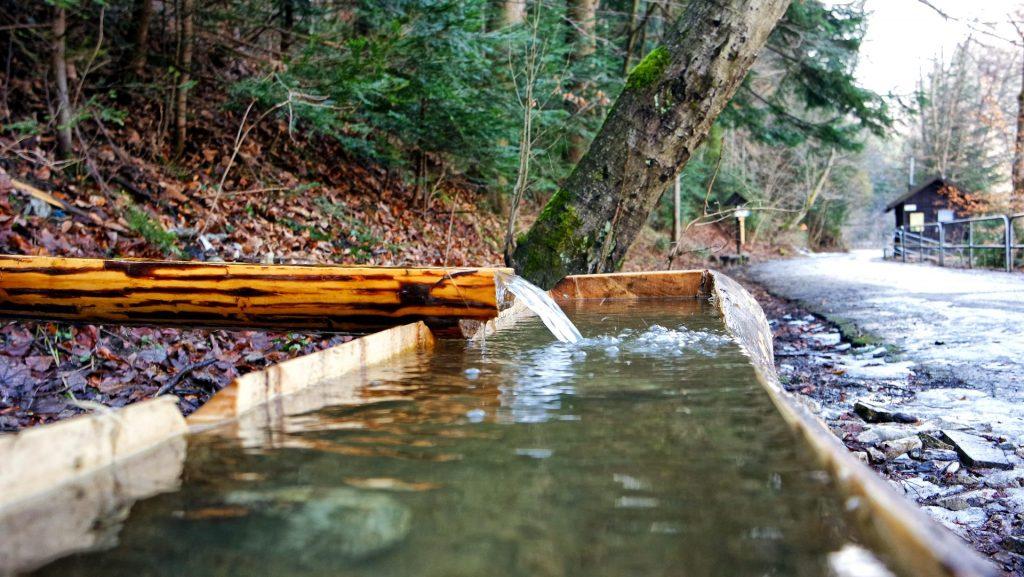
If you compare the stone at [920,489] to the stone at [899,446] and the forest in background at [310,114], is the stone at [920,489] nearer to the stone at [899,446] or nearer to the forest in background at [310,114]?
the stone at [899,446]

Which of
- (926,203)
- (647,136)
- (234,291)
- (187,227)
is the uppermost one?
(926,203)

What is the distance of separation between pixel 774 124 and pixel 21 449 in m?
15.8

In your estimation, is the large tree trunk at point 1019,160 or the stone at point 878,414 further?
the large tree trunk at point 1019,160

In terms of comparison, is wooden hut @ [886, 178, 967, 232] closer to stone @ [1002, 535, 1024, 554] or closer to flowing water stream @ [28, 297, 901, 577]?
stone @ [1002, 535, 1024, 554]

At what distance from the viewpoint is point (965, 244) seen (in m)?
18.4

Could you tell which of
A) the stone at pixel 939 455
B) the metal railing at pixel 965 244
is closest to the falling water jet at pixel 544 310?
the stone at pixel 939 455

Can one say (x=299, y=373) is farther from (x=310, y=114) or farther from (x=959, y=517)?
(x=310, y=114)

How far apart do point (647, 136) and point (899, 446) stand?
12.0ft

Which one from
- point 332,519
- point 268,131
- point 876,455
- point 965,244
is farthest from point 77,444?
point 965,244

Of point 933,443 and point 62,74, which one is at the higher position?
point 62,74

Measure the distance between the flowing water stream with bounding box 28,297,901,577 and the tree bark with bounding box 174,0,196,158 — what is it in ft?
20.2

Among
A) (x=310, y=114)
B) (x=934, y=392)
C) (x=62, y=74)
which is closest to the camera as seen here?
(x=934, y=392)

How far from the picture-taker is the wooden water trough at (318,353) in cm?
108

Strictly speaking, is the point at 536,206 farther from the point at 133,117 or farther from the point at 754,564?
the point at 754,564
